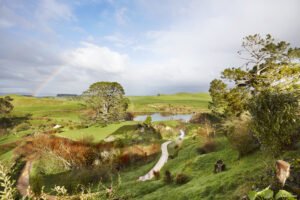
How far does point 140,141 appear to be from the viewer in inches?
1670

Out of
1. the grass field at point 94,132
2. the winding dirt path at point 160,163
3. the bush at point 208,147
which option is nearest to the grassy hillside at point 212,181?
the bush at point 208,147

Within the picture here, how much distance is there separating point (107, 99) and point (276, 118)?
5604cm

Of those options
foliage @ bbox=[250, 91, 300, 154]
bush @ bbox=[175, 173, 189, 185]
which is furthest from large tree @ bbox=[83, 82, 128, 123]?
foliage @ bbox=[250, 91, 300, 154]

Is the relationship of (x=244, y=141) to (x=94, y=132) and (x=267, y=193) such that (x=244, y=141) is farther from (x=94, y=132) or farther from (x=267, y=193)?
(x=94, y=132)

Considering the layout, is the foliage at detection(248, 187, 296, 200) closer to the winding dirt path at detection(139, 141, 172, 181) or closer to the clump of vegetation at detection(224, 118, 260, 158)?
the clump of vegetation at detection(224, 118, 260, 158)

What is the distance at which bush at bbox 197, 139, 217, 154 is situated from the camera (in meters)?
27.7

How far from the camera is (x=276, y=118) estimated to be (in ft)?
43.6

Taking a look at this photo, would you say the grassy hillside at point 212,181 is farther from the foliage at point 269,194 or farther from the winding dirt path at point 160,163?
the foliage at point 269,194

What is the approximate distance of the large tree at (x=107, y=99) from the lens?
6552 cm

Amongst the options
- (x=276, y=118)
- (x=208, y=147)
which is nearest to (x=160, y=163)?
(x=208, y=147)

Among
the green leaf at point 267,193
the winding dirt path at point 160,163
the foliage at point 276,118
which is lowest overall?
the winding dirt path at point 160,163

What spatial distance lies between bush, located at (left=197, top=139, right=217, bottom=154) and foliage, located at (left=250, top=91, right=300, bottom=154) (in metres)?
13.9

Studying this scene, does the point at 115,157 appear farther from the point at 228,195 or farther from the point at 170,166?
the point at 228,195

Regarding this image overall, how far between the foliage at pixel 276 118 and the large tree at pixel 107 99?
53329 mm
